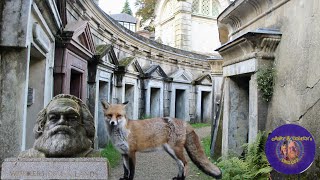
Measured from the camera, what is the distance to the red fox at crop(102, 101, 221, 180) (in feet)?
17.3

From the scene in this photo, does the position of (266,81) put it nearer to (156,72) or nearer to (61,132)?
(61,132)

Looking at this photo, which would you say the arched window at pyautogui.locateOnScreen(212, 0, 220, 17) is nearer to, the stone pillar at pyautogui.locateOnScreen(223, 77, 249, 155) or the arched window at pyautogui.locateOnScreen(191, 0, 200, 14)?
the arched window at pyautogui.locateOnScreen(191, 0, 200, 14)

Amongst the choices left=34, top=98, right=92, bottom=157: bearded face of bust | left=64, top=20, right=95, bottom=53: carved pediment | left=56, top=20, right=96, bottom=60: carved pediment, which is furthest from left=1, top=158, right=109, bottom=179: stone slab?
left=64, top=20, right=95, bottom=53: carved pediment

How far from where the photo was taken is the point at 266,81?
533cm

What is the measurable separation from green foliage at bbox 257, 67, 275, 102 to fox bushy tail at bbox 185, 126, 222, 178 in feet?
4.39

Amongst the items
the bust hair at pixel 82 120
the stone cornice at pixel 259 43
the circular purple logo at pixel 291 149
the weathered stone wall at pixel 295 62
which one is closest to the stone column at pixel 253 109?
the weathered stone wall at pixel 295 62

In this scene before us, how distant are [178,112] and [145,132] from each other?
1289 cm

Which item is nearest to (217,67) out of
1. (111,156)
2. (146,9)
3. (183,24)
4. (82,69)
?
(111,156)

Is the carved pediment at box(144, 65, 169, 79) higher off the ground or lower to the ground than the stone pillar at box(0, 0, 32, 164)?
higher

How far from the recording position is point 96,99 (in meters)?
9.05

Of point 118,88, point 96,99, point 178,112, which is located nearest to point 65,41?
point 96,99

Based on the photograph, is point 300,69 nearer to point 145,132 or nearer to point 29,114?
point 145,132

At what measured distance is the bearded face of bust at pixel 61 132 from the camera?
3.00m

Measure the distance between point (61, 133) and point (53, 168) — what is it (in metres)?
0.32
